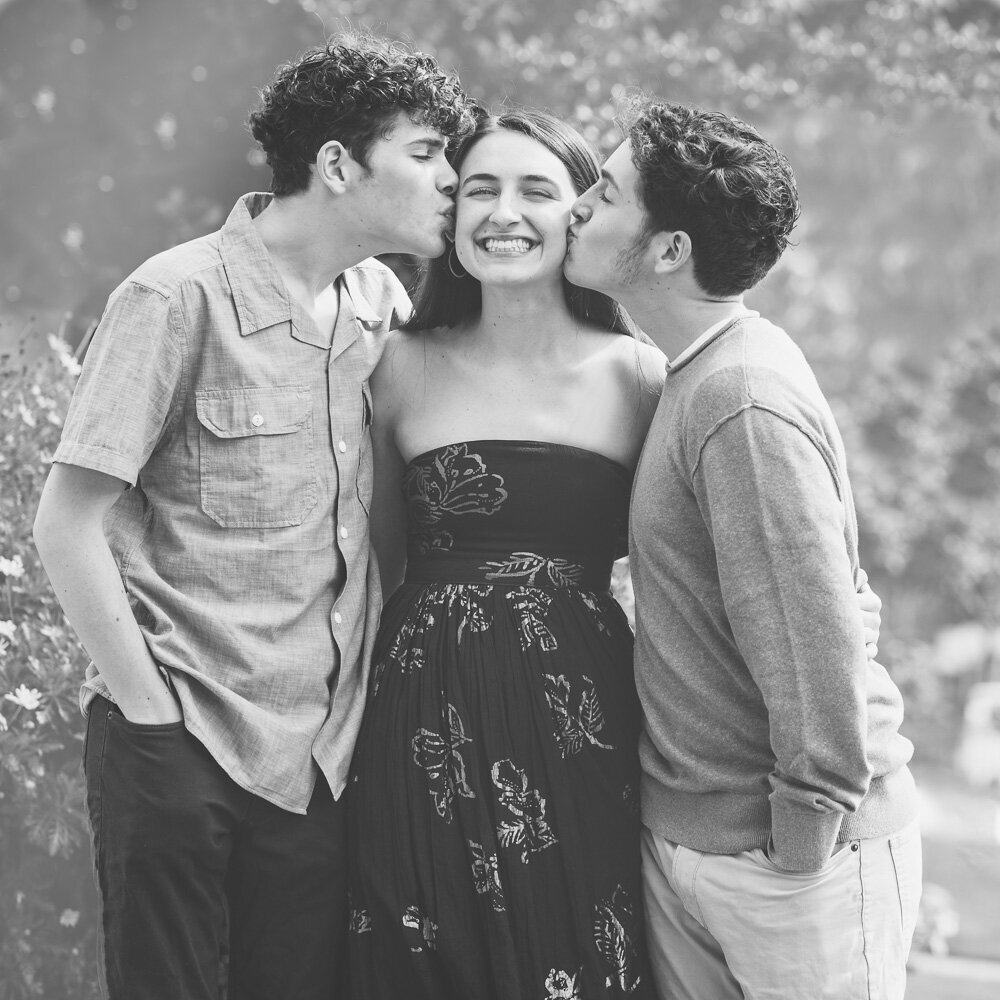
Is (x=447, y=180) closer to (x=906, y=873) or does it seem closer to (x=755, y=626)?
(x=755, y=626)

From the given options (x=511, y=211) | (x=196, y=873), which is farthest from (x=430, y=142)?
(x=196, y=873)

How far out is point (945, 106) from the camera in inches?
157

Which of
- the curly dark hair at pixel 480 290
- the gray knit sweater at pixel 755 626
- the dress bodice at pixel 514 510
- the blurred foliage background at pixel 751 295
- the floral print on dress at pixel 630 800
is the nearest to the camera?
the gray knit sweater at pixel 755 626

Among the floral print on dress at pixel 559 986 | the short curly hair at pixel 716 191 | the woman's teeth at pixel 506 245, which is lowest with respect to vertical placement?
the floral print on dress at pixel 559 986

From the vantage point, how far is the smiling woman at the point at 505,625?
1.89m

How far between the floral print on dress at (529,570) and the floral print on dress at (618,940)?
50cm

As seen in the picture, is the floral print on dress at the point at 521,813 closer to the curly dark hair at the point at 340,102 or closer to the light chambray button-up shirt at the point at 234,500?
the light chambray button-up shirt at the point at 234,500

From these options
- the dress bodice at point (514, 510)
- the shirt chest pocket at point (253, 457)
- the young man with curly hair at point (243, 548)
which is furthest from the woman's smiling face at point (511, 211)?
the shirt chest pocket at point (253, 457)

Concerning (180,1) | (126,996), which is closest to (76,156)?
(180,1)

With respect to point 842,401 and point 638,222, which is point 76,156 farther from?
point 842,401

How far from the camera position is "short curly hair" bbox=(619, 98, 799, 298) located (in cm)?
189

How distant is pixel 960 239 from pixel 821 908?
15.0 ft

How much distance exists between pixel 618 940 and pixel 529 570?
60 centimetres

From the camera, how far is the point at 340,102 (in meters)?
1.97
